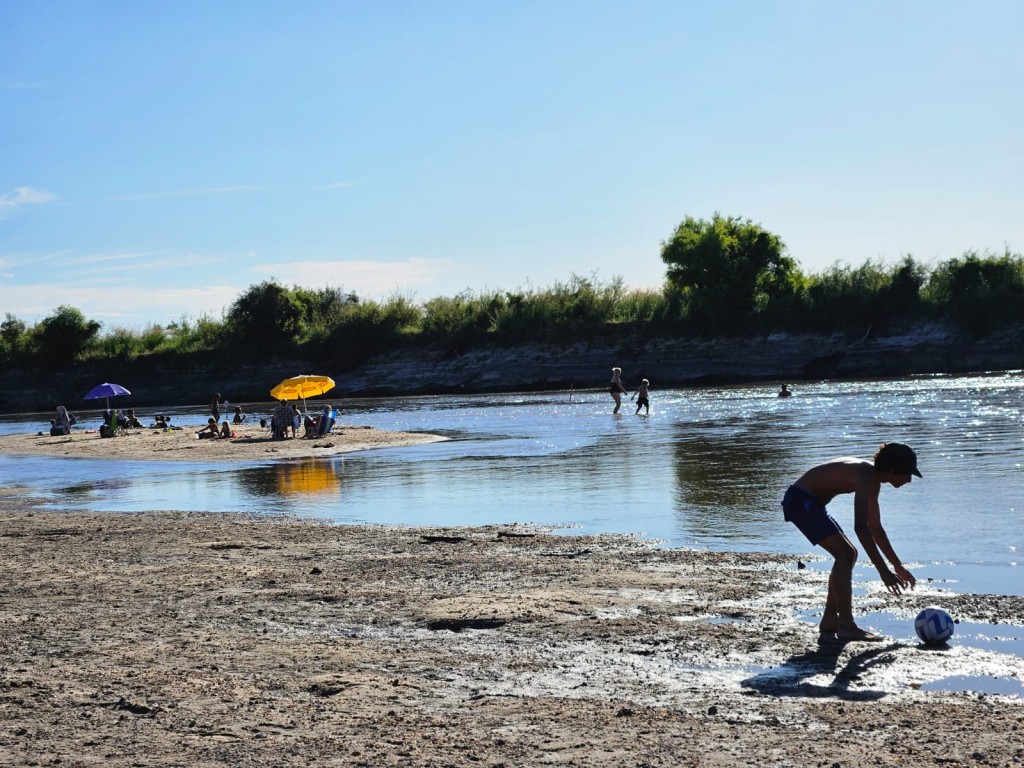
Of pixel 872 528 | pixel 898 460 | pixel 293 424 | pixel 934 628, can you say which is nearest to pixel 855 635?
pixel 934 628

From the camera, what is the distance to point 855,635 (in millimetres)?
8547

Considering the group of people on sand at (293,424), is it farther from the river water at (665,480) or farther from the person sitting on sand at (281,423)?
the river water at (665,480)

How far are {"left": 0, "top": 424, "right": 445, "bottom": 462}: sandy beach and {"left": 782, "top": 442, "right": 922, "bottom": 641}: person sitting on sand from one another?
2314cm

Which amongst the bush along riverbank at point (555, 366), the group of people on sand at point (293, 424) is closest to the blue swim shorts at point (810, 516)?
the group of people on sand at point (293, 424)

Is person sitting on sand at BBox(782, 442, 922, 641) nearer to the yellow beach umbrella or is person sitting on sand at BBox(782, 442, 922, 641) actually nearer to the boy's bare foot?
the boy's bare foot

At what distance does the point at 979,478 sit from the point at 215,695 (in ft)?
47.8

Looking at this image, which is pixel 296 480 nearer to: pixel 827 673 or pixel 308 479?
pixel 308 479

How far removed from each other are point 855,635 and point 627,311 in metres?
77.8

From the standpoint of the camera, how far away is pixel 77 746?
626 centimetres

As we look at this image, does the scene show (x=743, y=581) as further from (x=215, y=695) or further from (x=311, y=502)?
(x=311, y=502)

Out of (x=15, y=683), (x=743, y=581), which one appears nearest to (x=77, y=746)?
(x=15, y=683)

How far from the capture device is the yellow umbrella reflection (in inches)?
866

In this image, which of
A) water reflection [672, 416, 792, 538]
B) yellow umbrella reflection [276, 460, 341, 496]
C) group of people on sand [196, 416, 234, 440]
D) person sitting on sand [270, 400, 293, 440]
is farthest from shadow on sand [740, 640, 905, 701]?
group of people on sand [196, 416, 234, 440]

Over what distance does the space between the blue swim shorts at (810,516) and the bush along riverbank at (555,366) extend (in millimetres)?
63633
